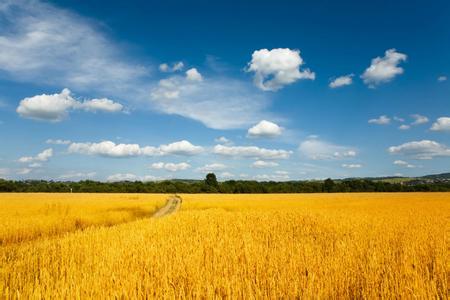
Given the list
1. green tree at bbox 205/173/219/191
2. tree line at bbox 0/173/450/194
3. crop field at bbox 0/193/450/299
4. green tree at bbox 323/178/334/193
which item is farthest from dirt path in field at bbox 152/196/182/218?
green tree at bbox 323/178/334/193

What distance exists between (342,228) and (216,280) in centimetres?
768

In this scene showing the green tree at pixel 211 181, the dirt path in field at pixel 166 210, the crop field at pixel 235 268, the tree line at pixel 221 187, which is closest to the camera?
the crop field at pixel 235 268

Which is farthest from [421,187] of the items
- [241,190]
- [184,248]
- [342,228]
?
[184,248]

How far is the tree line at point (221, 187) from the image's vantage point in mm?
95750

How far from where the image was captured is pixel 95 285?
468 cm

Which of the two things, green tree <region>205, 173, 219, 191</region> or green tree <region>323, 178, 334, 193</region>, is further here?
green tree <region>205, 173, 219, 191</region>

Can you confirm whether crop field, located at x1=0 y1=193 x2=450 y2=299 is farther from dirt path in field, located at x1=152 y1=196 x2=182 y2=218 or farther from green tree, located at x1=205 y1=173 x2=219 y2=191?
green tree, located at x1=205 y1=173 x2=219 y2=191

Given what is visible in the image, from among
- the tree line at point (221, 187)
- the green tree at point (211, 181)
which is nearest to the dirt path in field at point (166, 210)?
the tree line at point (221, 187)

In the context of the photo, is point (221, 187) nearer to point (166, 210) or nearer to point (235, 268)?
point (166, 210)

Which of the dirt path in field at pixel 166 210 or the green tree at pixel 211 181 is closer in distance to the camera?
the dirt path in field at pixel 166 210

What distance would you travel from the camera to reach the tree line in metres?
95.8

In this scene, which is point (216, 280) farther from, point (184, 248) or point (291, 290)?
point (184, 248)

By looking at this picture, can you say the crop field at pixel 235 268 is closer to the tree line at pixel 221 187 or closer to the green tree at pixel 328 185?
the tree line at pixel 221 187

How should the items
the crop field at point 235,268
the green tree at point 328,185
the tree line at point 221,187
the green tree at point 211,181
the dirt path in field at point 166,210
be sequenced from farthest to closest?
1. the green tree at point 211,181
2. the green tree at point 328,185
3. the tree line at point 221,187
4. the dirt path in field at point 166,210
5. the crop field at point 235,268
